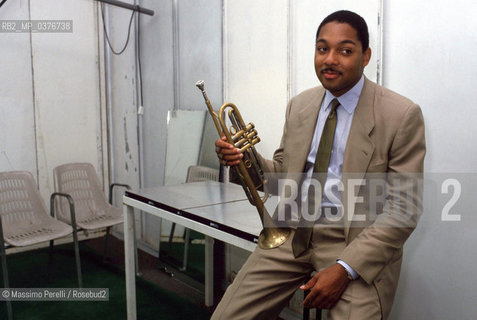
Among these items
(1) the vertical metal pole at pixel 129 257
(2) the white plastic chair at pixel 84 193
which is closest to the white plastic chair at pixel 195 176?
(2) the white plastic chair at pixel 84 193

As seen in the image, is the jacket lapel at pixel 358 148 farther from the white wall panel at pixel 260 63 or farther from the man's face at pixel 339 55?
the white wall panel at pixel 260 63

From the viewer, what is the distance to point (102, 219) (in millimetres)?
3775

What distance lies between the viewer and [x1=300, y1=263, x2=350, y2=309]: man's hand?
146cm

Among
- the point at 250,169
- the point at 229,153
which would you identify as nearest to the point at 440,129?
the point at 250,169

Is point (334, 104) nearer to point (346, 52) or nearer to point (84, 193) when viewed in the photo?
point (346, 52)

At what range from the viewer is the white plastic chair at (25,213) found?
3.38 m

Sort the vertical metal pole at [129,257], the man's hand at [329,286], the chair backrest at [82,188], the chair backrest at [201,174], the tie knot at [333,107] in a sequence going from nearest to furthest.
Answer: the man's hand at [329,286], the tie knot at [333,107], the vertical metal pole at [129,257], the chair backrest at [201,174], the chair backrest at [82,188]

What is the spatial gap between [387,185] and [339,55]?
50cm

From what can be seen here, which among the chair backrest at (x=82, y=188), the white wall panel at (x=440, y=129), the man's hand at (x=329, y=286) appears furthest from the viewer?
the chair backrest at (x=82, y=188)

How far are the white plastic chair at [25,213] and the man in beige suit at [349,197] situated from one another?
85.9 inches

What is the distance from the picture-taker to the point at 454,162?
6.90ft

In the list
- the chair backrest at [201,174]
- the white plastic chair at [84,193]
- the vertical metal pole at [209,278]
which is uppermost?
the chair backrest at [201,174]

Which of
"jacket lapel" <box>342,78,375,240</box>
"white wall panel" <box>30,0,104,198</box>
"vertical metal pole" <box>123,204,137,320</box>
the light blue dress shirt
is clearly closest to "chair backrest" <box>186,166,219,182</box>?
"vertical metal pole" <box>123,204,137,320</box>

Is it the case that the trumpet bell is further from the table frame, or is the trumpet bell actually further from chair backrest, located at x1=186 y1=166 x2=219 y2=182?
chair backrest, located at x1=186 y1=166 x2=219 y2=182
